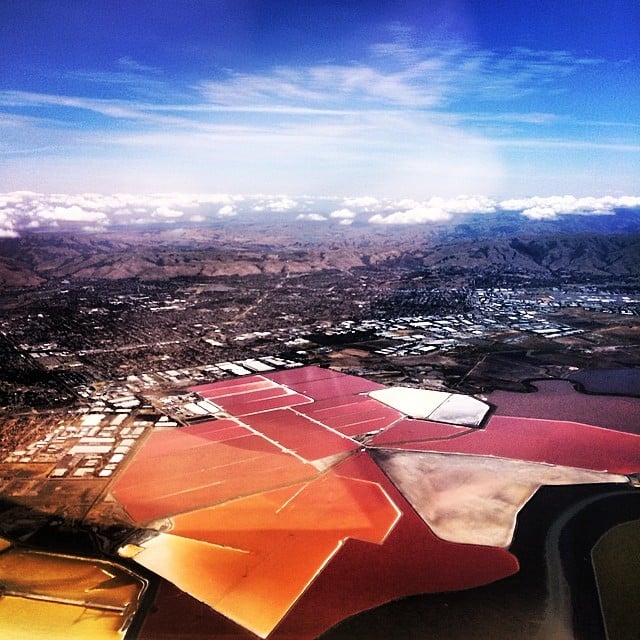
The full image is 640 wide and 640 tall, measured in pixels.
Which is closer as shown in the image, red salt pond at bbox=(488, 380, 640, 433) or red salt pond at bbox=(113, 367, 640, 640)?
red salt pond at bbox=(113, 367, 640, 640)

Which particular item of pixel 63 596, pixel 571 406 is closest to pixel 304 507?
pixel 63 596

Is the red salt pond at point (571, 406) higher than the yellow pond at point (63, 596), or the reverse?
the red salt pond at point (571, 406)

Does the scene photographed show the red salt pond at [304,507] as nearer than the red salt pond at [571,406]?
Yes

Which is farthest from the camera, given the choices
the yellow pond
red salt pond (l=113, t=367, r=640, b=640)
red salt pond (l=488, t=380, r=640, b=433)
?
red salt pond (l=488, t=380, r=640, b=433)

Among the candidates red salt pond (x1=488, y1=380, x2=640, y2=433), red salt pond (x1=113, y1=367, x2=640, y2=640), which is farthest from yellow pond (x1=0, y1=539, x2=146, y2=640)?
red salt pond (x1=488, y1=380, x2=640, y2=433)

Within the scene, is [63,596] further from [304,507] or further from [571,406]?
[571,406]

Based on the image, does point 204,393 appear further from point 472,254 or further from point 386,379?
point 472,254

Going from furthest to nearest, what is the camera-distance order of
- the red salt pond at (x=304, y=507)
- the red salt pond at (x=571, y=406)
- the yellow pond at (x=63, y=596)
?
the red salt pond at (x=571, y=406) → the red salt pond at (x=304, y=507) → the yellow pond at (x=63, y=596)

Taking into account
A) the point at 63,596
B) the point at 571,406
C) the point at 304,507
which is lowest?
the point at 63,596

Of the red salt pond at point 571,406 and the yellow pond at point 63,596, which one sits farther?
the red salt pond at point 571,406

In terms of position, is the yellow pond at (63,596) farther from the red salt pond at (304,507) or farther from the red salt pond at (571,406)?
the red salt pond at (571,406)

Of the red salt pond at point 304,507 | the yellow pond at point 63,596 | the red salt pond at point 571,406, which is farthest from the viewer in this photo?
the red salt pond at point 571,406

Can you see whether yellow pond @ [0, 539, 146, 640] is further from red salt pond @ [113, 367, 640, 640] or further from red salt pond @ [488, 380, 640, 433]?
red salt pond @ [488, 380, 640, 433]

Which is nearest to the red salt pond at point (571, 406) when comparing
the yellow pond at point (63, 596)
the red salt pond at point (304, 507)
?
the red salt pond at point (304, 507)
